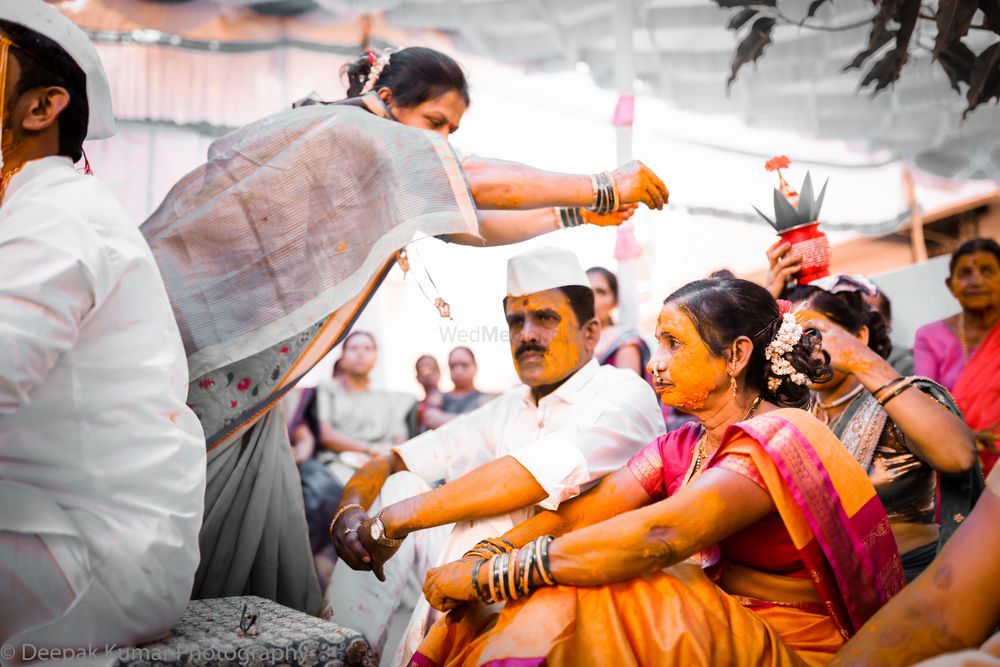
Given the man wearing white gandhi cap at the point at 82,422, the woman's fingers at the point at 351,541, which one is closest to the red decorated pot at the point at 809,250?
the woman's fingers at the point at 351,541

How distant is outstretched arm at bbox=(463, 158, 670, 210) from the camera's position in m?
2.77

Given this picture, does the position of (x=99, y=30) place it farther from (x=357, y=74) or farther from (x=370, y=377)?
(x=357, y=74)

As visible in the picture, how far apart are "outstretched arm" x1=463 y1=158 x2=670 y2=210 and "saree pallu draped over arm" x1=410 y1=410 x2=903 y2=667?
→ 0.94 m

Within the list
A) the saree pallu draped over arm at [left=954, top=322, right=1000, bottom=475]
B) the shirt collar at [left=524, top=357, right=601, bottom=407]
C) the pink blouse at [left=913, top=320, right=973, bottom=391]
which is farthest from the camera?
the pink blouse at [left=913, top=320, right=973, bottom=391]

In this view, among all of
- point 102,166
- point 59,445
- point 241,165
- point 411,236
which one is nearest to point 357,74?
point 241,165

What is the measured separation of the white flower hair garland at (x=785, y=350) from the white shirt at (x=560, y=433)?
622mm

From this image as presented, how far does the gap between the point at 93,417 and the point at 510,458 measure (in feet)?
4.05

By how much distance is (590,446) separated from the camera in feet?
8.82

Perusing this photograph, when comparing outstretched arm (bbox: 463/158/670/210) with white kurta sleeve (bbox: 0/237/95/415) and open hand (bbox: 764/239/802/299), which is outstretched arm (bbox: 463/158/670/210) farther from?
white kurta sleeve (bbox: 0/237/95/415)

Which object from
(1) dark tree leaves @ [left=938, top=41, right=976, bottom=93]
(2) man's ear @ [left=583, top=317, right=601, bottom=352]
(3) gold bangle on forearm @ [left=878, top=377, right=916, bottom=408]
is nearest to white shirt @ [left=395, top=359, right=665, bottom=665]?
(2) man's ear @ [left=583, top=317, right=601, bottom=352]

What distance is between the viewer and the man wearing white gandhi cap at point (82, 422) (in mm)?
1751

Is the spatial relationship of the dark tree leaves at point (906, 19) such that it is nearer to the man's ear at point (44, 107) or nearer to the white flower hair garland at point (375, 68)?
the white flower hair garland at point (375, 68)

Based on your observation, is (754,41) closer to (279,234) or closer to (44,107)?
(279,234)

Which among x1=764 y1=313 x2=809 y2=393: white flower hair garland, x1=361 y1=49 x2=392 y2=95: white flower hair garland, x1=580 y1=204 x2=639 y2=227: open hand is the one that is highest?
x1=361 y1=49 x2=392 y2=95: white flower hair garland
